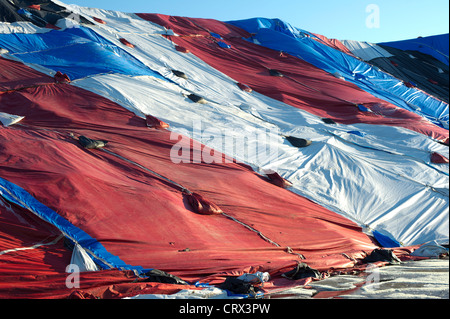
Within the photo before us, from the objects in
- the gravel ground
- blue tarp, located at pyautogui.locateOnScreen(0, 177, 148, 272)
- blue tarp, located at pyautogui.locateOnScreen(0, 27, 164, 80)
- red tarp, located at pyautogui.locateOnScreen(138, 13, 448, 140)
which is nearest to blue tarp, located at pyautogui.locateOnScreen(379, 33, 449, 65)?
red tarp, located at pyautogui.locateOnScreen(138, 13, 448, 140)

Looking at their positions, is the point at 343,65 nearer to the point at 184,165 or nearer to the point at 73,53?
the point at 73,53

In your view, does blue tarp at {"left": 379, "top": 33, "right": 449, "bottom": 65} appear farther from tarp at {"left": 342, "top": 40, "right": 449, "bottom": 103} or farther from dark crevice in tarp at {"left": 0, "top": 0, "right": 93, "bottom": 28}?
dark crevice in tarp at {"left": 0, "top": 0, "right": 93, "bottom": 28}

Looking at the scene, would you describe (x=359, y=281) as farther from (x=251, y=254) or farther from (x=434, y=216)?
(x=434, y=216)

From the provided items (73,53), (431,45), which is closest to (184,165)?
(73,53)

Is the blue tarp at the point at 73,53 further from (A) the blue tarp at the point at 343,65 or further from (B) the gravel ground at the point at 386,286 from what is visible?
(B) the gravel ground at the point at 386,286
